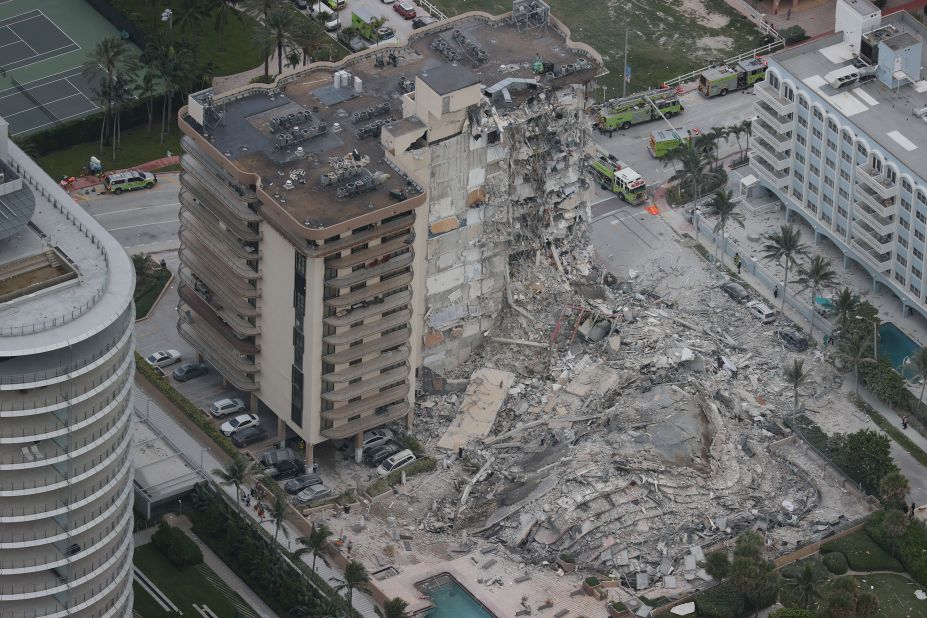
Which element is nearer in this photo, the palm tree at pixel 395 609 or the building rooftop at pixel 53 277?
the building rooftop at pixel 53 277

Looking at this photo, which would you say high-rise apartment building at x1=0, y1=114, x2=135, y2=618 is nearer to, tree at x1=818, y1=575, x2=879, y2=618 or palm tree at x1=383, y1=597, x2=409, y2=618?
palm tree at x1=383, y1=597, x2=409, y2=618

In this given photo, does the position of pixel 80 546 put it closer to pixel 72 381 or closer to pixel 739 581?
pixel 72 381

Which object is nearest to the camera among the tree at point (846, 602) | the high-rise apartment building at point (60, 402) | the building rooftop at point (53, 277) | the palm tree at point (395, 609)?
the building rooftop at point (53, 277)

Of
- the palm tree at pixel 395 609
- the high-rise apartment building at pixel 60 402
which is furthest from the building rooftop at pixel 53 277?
the palm tree at pixel 395 609

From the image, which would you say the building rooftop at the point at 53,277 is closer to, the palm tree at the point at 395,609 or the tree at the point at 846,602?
the palm tree at the point at 395,609

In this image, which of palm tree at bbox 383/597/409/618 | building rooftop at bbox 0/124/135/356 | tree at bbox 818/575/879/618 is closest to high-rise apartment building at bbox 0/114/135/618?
building rooftop at bbox 0/124/135/356

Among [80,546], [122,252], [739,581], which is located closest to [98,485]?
[80,546]

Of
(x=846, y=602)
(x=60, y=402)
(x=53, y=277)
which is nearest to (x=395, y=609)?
(x=846, y=602)
